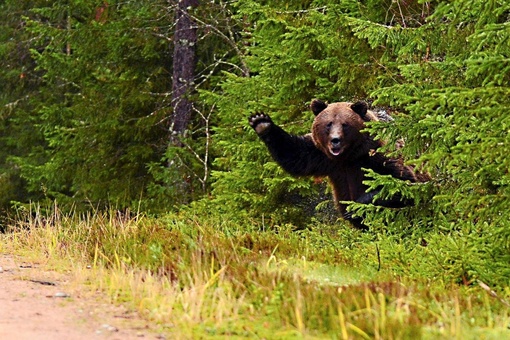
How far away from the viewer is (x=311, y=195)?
13.3 metres

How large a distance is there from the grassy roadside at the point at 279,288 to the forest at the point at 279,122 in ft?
0.13

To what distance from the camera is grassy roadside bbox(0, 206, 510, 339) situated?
191 inches

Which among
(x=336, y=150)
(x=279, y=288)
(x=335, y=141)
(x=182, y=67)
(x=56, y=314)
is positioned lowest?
(x=56, y=314)

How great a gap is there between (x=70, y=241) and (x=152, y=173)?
8.33m

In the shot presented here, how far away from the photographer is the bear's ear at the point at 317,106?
10685mm

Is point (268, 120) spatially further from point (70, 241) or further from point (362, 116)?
point (70, 241)

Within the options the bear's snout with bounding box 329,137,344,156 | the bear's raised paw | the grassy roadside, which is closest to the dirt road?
the grassy roadside

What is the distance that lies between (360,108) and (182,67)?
673 centimetres

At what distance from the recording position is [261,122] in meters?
10.4

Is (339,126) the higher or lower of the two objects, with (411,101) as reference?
lower

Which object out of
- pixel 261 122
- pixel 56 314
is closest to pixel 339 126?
pixel 261 122

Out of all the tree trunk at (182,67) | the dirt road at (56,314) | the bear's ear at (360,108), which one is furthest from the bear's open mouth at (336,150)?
the tree trunk at (182,67)

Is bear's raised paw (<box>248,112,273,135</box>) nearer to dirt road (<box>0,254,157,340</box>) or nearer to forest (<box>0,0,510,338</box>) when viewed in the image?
forest (<box>0,0,510,338</box>)

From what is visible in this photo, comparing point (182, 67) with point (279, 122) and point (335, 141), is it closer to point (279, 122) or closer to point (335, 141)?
point (279, 122)
